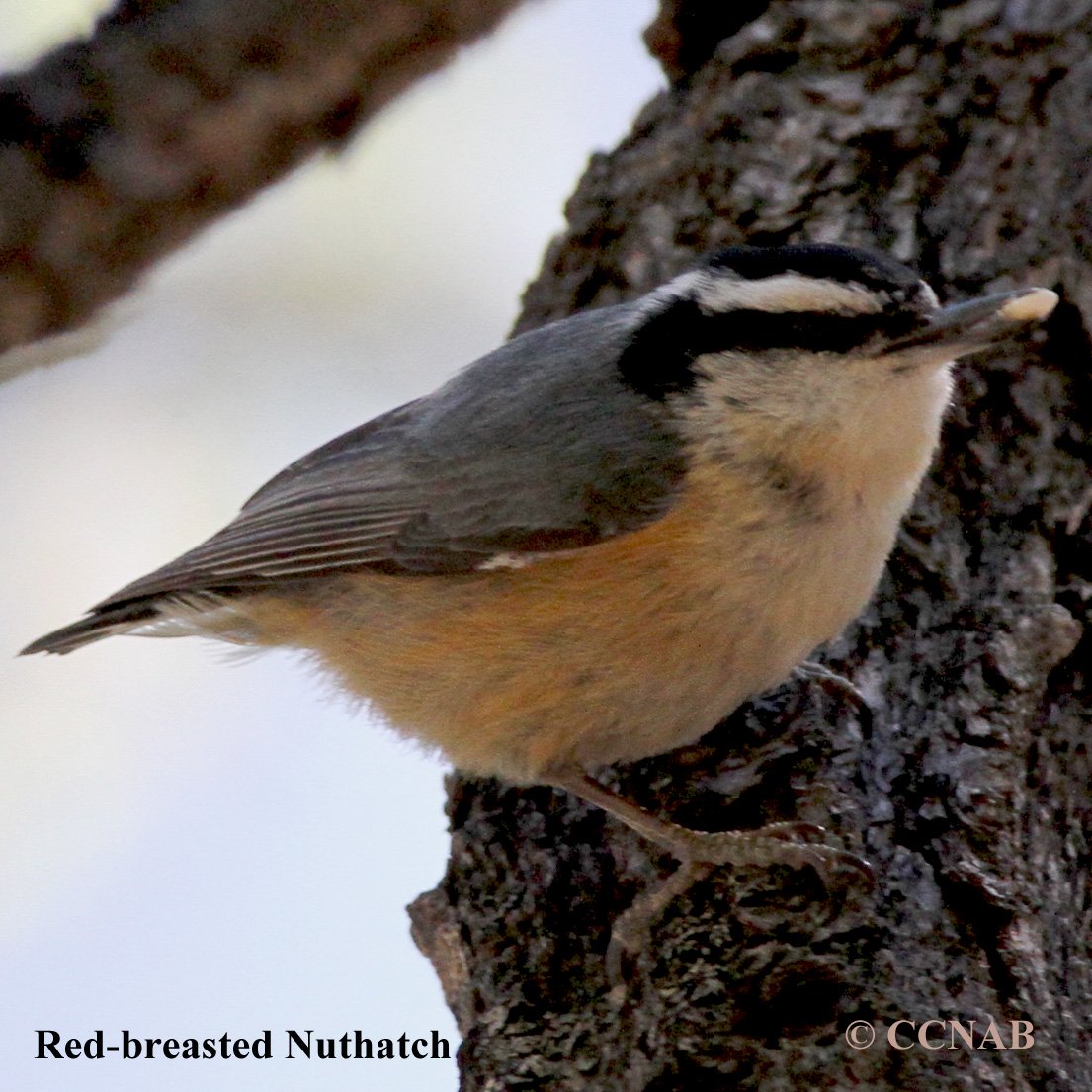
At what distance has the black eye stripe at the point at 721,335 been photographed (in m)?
2.60

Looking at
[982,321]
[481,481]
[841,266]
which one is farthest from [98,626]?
[982,321]

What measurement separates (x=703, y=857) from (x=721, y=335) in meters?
0.92

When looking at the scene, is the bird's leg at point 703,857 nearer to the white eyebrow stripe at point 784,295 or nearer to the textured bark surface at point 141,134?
the white eyebrow stripe at point 784,295

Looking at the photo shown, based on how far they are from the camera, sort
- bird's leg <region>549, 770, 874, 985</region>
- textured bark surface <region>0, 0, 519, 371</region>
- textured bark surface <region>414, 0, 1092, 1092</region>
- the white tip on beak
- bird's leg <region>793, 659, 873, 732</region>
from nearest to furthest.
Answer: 1. textured bark surface <region>0, 0, 519, 371</region>
2. textured bark surface <region>414, 0, 1092, 1092</region>
3. bird's leg <region>549, 770, 874, 985</region>
4. the white tip on beak
5. bird's leg <region>793, 659, 873, 732</region>

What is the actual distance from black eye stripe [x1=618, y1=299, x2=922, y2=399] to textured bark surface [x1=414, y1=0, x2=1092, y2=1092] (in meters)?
0.56

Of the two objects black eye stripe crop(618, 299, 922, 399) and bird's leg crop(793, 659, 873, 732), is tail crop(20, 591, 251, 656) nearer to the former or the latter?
black eye stripe crop(618, 299, 922, 399)

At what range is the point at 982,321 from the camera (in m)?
2.54

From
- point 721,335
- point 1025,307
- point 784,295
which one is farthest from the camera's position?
point 721,335

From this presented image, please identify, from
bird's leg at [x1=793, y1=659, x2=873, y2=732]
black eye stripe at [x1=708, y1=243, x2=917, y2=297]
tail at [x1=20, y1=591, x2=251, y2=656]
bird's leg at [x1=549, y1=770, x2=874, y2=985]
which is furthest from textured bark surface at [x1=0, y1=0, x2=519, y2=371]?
tail at [x1=20, y1=591, x2=251, y2=656]

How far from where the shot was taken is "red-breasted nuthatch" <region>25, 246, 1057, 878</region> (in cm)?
262

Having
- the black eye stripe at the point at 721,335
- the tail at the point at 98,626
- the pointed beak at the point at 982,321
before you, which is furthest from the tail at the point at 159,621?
the pointed beak at the point at 982,321

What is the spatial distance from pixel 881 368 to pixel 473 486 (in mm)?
802

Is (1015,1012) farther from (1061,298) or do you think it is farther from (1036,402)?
(1061,298)

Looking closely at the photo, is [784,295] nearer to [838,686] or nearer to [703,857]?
[838,686]
